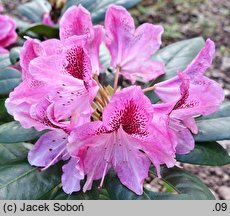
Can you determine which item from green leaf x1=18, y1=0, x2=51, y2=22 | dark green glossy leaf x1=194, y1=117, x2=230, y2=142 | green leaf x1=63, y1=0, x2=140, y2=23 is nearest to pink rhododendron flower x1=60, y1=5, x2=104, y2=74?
dark green glossy leaf x1=194, y1=117, x2=230, y2=142

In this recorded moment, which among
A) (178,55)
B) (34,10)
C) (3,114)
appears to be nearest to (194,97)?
(178,55)

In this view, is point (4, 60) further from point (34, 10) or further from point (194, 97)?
point (34, 10)

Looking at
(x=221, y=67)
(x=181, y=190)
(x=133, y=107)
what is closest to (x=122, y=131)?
(x=133, y=107)

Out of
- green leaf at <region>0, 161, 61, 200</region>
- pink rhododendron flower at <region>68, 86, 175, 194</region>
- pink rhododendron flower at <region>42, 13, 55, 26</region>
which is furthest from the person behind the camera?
pink rhododendron flower at <region>42, 13, 55, 26</region>

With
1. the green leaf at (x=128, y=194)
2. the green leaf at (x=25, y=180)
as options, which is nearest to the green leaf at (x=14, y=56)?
the green leaf at (x=25, y=180)

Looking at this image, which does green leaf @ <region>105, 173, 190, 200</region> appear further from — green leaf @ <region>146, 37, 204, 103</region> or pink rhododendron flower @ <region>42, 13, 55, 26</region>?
pink rhododendron flower @ <region>42, 13, 55, 26</region>

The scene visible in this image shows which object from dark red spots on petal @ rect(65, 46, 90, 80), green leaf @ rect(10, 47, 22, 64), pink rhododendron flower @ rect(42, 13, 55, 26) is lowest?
pink rhododendron flower @ rect(42, 13, 55, 26)
